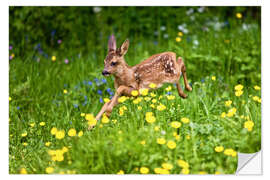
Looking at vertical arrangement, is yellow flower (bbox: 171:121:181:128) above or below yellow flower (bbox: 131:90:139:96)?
below

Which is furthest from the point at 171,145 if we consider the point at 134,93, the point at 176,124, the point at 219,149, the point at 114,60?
the point at 114,60

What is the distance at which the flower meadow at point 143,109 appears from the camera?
294cm

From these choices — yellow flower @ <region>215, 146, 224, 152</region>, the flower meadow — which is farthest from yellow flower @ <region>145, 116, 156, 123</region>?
yellow flower @ <region>215, 146, 224, 152</region>

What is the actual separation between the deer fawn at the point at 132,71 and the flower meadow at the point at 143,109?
0.26 feet

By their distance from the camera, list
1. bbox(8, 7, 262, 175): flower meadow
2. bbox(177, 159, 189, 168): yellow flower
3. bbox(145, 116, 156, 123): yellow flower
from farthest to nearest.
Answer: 1. bbox(145, 116, 156, 123): yellow flower
2. bbox(8, 7, 262, 175): flower meadow
3. bbox(177, 159, 189, 168): yellow flower

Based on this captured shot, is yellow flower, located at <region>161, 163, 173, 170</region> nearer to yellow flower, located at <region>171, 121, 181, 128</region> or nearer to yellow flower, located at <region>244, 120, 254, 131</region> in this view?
yellow flower, located at <region>171, 121, 181, 128</region>

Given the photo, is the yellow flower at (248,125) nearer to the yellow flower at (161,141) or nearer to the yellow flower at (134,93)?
the yellow flower at (161,141)

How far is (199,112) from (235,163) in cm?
64

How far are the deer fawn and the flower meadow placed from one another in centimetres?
8

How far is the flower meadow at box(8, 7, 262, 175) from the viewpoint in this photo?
2938 mm

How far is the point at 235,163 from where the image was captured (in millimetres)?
2982
